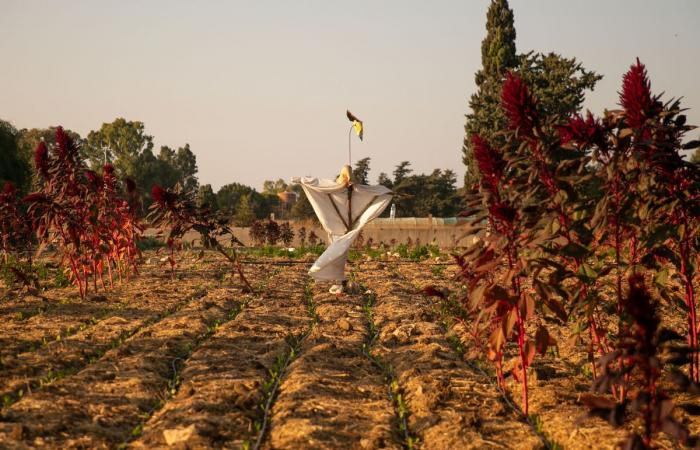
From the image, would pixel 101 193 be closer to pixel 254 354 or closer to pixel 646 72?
pixel 254 354

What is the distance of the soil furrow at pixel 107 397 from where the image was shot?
3.87m

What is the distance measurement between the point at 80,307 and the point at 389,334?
4194mm

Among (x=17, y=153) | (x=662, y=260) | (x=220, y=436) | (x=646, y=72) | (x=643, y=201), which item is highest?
(x=17, y=153)

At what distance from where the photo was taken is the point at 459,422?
13.4ft

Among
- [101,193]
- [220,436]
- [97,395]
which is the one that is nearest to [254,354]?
[97,395]

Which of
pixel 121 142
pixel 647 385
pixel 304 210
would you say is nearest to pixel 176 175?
pixel 121 142

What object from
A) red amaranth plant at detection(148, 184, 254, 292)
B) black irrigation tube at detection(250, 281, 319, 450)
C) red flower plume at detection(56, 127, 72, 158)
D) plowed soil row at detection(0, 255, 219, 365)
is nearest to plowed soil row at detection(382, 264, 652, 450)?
black irrigation tube at detection(250, 281, 319, 450)

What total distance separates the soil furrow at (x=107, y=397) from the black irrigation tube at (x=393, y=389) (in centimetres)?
171

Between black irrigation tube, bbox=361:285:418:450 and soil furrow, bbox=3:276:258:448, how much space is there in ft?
5.61

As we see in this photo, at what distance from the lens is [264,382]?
5004mm

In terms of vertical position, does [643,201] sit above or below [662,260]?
above

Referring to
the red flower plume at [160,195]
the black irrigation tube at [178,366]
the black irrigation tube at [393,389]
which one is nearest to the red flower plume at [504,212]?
the black irrigation tube at [393,389]

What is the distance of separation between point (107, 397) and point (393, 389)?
7.00 feet

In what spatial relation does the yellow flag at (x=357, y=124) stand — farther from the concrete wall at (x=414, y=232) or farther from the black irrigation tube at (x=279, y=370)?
the concrete wall at (x=414, y=232)
